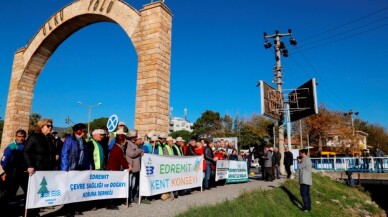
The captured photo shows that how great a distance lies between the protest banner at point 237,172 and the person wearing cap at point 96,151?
7345 millimetres

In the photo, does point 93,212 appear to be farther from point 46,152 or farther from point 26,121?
point 26,121

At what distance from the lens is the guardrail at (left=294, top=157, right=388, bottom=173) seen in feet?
67.8

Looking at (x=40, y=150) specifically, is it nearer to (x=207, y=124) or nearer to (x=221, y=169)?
(x=221, y=169)

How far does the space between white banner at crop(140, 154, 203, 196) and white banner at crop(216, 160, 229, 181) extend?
159 centimetres

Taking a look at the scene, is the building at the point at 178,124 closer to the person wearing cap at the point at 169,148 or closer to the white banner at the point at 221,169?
the white banner at the point at 221,169

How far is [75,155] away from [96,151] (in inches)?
32.9

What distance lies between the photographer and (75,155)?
20.4ft

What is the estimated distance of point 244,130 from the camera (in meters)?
58.5

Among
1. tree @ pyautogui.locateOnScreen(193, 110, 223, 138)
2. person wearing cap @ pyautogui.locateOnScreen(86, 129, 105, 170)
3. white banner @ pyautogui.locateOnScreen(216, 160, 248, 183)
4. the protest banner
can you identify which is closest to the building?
tree @ pyautogui.locateOnScreen(193, 110, 223, 138)

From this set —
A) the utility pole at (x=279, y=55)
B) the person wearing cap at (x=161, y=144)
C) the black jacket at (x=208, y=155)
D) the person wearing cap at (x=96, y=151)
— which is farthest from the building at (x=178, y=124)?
the person wearing cap at (x=96, y=151)

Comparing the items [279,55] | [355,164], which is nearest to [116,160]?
[279,55]

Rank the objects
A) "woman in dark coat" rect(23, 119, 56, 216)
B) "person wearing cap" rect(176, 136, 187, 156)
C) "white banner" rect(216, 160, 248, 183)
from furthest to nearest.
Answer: "white banner" rect(216, 160, 248, 183), "person wearing cap" rect(176, 136, 187, 156), "woman in dark coat" rect(23, 119, 56, 216)

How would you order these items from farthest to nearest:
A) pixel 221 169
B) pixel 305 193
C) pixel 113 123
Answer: pixel 221 169 < pixel 113 123 < pixel 305 193

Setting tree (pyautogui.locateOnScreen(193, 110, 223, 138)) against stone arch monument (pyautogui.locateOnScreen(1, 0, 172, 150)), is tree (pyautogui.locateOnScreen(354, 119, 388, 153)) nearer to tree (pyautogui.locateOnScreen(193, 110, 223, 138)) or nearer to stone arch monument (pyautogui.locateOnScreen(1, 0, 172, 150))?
tree (pyautogui.locateOnScreen(193, 110, 223, 138))
